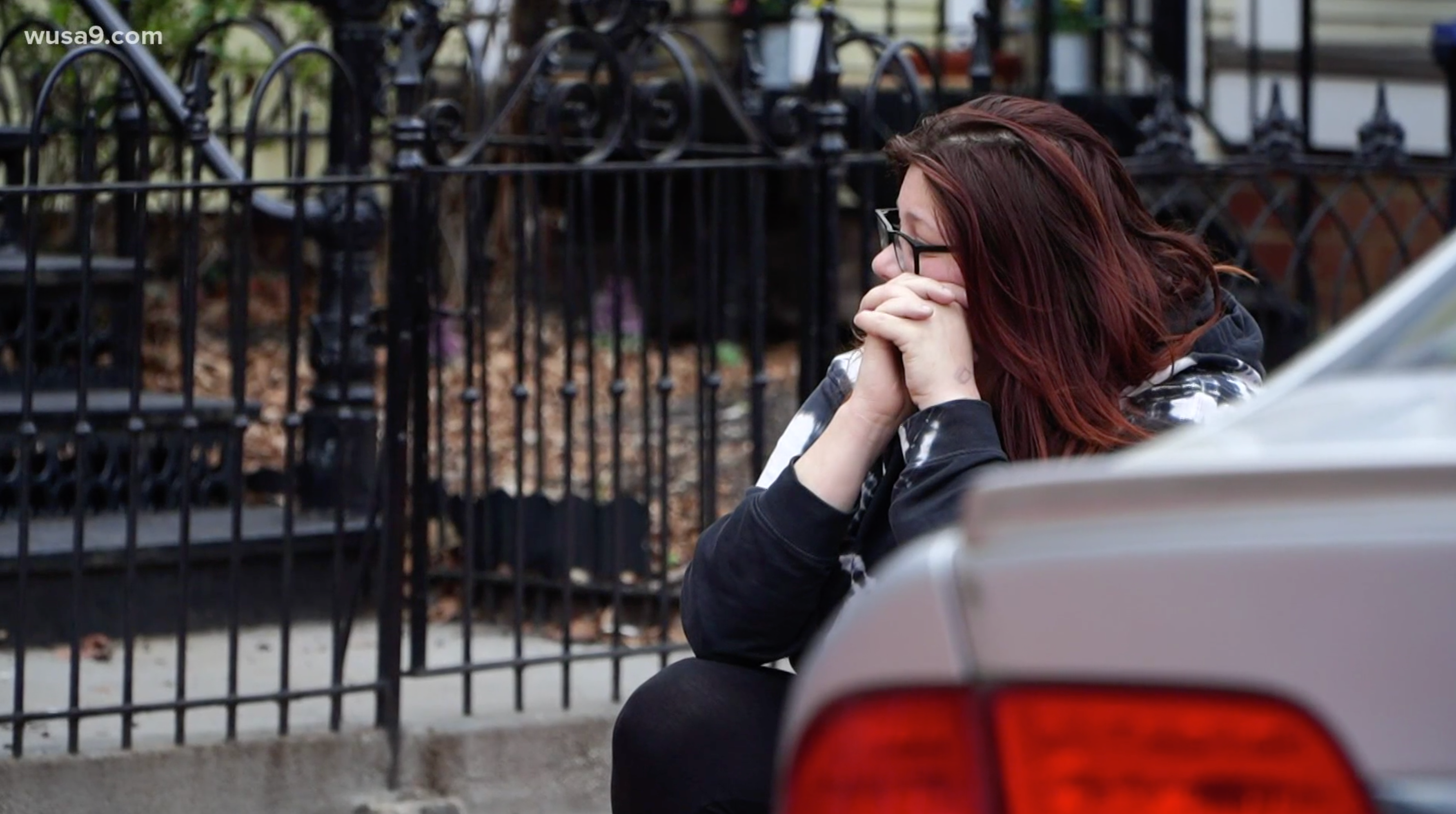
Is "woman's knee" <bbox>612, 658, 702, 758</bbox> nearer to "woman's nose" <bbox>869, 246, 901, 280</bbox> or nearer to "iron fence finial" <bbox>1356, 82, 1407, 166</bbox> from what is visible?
"woman's nose" <bbox>869, 246, 901, 280</bbox>

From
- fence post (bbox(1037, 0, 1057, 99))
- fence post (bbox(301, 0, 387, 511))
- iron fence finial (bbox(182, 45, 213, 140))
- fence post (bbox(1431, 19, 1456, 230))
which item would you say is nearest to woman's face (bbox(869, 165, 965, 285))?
iron fence finial (bbox(182, 45, 213, 140))

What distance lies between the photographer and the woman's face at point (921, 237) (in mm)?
2676

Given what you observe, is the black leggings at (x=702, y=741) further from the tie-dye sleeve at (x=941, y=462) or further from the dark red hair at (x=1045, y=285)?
the dark red hair at (x=1045, y=285)

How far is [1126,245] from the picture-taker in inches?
106

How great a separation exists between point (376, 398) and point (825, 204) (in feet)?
4.88

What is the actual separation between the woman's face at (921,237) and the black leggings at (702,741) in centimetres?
60

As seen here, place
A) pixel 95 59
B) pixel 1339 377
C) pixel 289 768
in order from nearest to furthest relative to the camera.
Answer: pixel 1339 377 → pixel 289 768 → pixel 95 59

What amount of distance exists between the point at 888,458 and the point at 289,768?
2.08 m

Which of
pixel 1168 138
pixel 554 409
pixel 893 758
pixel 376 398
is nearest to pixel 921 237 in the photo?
pixel 893 758

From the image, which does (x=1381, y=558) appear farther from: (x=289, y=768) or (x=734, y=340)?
(x=734, y=340)

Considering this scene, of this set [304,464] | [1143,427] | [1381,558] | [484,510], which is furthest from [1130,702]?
[304,464]

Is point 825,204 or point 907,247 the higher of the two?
point 825,204

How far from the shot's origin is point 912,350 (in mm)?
2605

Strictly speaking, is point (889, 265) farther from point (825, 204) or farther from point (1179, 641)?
point (825, 204)
